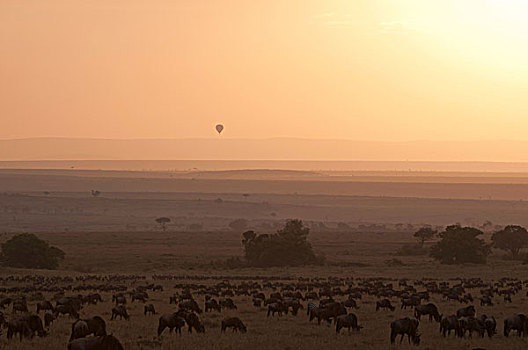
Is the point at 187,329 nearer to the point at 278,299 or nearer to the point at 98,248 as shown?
the point at 278,299

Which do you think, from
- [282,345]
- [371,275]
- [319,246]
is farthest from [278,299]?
[319,246]

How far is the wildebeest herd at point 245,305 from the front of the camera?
2431 cm

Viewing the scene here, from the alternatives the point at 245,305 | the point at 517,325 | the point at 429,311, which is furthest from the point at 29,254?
the point at 517,325

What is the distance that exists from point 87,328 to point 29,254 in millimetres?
49117

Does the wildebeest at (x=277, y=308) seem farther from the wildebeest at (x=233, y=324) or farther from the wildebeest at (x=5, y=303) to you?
the wildebeest at (x=5, y=303)

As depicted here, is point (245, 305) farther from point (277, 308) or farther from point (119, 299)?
point (119, 299)

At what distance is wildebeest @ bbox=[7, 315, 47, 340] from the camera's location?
78.8 feet

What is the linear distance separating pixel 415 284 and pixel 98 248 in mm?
56724

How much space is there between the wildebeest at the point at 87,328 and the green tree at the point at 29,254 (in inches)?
1887

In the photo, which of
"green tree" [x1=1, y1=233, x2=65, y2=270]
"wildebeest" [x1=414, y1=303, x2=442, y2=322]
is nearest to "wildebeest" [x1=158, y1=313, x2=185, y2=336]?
"wildebeest" [x1=414, y1=303, x2=442, y2=322]

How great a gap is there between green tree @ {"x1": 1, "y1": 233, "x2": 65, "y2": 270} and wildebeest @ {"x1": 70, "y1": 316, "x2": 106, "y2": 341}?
157 ft

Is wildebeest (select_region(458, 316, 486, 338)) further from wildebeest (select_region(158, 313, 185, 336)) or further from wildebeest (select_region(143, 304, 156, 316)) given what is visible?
wildebeest (select_region(143, 304, 156, 316))

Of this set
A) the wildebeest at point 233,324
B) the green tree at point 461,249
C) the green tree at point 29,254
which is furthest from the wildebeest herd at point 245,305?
the green tree at point 461,249

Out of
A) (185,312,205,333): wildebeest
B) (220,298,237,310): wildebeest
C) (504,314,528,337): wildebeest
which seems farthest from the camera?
(220,298,237,310): wildebeest
